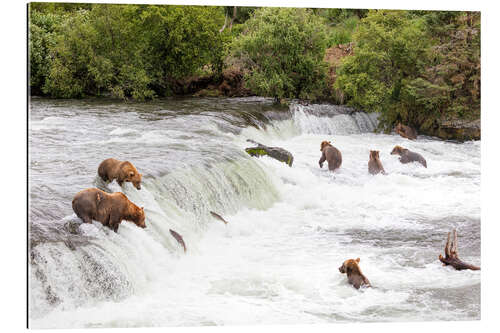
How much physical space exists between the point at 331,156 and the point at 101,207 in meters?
4.47

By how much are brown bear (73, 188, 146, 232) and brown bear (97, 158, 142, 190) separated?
843mm

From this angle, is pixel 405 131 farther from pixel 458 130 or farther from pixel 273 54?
pixel 273 54

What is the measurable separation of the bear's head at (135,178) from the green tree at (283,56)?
553 cm

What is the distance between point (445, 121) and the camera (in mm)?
9609

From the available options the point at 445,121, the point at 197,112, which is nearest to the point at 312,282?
the point at 445,121

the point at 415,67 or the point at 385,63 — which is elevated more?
the point at 385,63

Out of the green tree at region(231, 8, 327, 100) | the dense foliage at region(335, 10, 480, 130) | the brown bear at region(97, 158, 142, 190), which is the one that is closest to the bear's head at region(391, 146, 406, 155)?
the dense foliage at region(335, 10, 480, 130)

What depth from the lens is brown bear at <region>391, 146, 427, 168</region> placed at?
9344mm

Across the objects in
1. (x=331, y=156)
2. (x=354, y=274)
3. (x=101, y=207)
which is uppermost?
(x=331, y=156)

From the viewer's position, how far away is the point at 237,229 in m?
7.62

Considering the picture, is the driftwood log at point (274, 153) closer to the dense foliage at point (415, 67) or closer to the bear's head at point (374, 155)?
the bear's head at point (374, 155)

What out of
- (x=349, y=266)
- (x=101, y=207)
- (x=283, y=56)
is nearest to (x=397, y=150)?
(x=349, y=266)

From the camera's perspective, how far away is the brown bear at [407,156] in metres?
9.34

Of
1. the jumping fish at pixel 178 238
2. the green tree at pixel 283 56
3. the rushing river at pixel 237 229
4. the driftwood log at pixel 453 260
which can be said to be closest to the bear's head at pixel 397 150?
the rushing river at pixel 237 229
